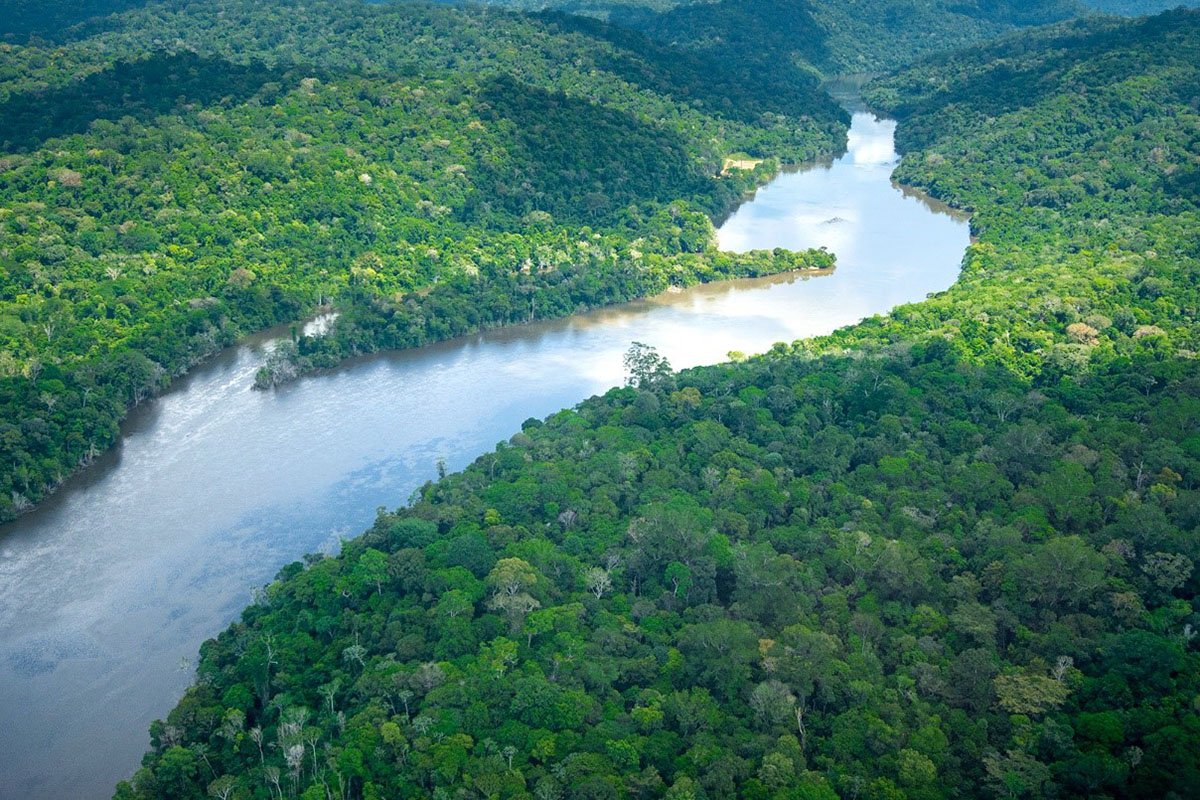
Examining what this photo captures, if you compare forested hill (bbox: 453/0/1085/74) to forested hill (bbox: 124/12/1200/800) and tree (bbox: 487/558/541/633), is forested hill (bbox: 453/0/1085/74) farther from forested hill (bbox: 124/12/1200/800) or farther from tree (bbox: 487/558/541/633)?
tree (bbox: 487/558/541/633)

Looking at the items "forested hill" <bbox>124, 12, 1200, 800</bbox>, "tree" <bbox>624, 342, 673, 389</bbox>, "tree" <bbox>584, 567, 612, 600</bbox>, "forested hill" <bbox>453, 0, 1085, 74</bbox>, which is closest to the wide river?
"tree" <bbox>624, 342, 673, 389</bbox>

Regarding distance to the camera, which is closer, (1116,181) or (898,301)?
(898,301)

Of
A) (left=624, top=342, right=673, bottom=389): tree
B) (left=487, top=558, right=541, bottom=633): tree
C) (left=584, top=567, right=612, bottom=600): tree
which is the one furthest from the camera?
(left=624, top=342, right=673, bottom=389): tree

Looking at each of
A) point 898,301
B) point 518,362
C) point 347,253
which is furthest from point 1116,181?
point 347,253

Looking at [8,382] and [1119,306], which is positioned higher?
[8,382]

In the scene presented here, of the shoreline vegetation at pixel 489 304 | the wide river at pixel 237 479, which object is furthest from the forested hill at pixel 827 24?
the wide river at pixel 237 479

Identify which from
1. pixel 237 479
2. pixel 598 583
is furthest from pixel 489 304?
pixel 598 583

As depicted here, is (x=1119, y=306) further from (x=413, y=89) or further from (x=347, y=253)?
(x=413, y=89)
